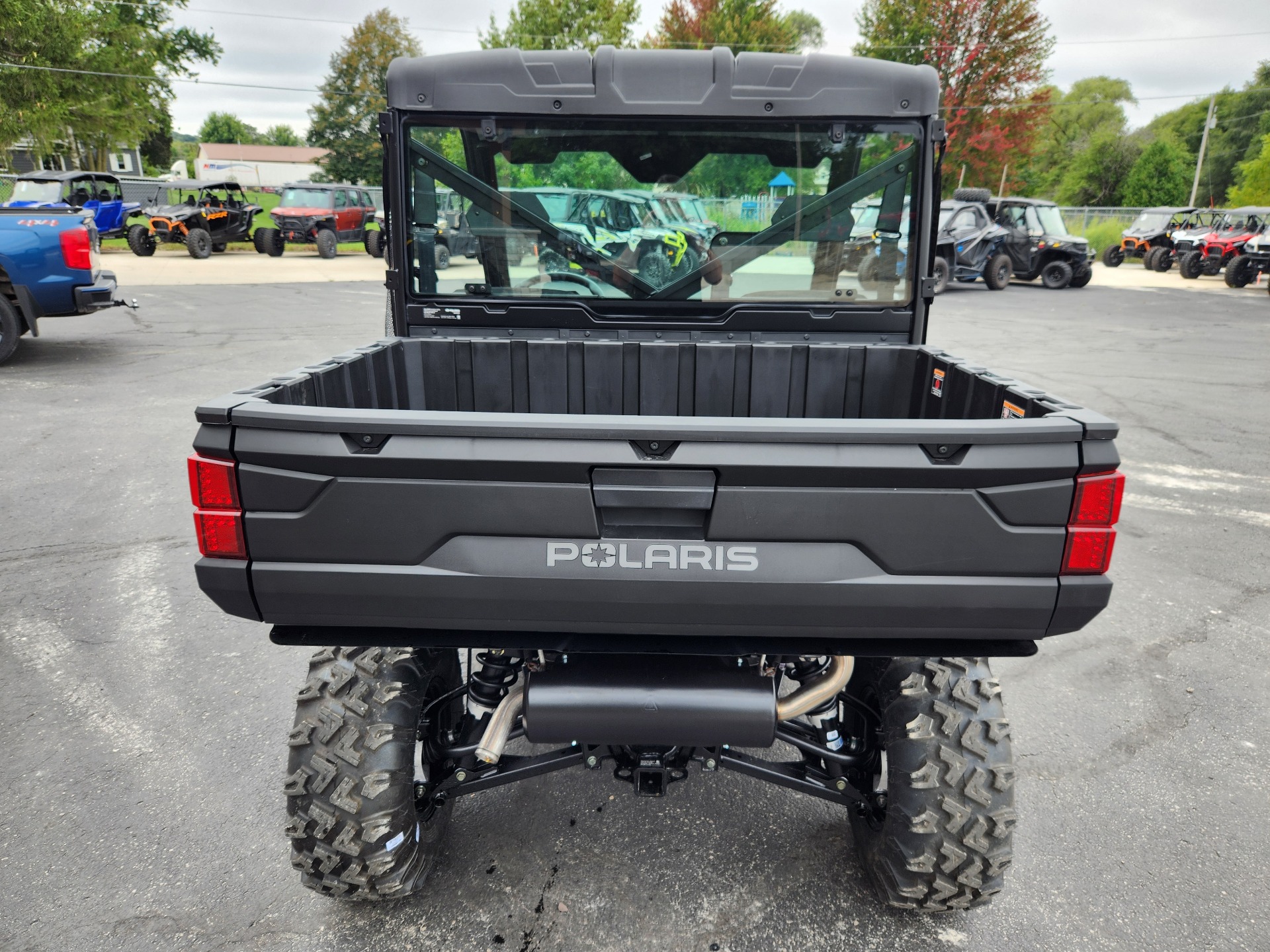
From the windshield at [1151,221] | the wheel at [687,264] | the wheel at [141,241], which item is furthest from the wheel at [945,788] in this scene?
the windshield at [1151,221]

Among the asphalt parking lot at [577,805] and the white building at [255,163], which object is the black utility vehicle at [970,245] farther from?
the white building at [255,163]

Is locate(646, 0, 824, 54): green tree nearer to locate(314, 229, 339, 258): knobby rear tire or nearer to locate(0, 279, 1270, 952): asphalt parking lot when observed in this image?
locate(314, 229, 339, 258): knobby rear tire

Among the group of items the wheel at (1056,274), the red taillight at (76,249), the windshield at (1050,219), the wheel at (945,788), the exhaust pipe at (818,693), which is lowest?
the wheel at (945,788)

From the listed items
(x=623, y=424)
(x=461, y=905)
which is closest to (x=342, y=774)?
(x=461, y=905)

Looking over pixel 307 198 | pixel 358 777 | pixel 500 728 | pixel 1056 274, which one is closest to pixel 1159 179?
pixel 1056 274

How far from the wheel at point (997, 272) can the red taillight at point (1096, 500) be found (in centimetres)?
1944

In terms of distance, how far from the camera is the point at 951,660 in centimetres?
233

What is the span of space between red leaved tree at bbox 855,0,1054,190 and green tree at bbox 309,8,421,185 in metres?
29.1

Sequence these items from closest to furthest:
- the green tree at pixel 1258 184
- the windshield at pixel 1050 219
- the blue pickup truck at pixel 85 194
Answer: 1. the blue pickup truck at pixel 85 194
2. the windshield at pixel 1050 219
3. the green tree at pixel 1258 184

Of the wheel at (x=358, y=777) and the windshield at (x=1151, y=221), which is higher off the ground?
the windshield at (x=1151, y=221)

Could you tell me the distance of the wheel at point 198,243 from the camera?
21.8 meters

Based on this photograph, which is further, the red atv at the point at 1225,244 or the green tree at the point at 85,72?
the green tree at the point at 85,72

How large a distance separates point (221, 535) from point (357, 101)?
53355 millimetres

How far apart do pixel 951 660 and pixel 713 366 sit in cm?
146
